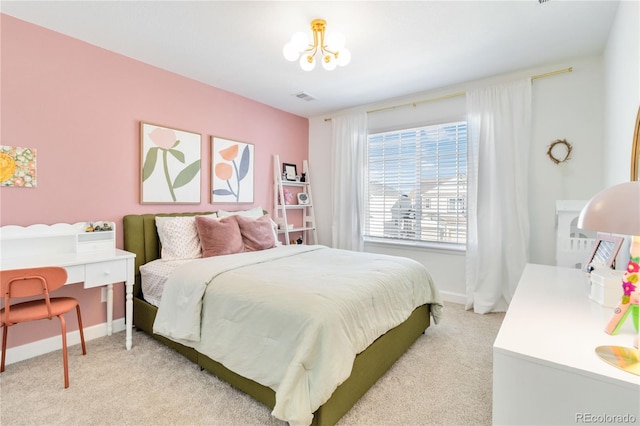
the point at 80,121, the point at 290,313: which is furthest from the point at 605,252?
the point at 80,121

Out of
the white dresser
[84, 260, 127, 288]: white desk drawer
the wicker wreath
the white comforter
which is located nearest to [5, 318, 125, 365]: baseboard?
[84, 260, 127, 288]: white desk drawer

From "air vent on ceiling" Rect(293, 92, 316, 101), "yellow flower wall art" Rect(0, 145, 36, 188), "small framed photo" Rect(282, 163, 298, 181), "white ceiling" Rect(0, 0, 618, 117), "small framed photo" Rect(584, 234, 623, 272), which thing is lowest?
"small framed photo" Rect(584, 234, 623, 272)

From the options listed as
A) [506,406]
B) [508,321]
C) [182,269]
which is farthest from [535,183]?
[182,269]

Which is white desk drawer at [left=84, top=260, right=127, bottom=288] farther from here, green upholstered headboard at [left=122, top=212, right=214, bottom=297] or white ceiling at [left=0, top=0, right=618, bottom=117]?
white ceiling at [left=0, top=0, right=618, bottom=117]

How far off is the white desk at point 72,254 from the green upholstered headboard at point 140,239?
0.80 ft

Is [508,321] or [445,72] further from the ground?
[445,72]

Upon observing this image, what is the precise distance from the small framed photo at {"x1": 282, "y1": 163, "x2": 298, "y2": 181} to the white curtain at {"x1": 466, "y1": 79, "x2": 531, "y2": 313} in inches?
93.7

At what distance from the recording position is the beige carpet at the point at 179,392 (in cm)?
163

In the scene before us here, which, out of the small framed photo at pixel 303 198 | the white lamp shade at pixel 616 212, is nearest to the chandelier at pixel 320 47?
the white lamp shade at pixel 616 212

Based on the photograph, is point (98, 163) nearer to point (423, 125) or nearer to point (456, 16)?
point (456, 16)

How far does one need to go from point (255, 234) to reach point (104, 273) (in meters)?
1.31

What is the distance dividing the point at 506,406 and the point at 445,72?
3065 millimetres

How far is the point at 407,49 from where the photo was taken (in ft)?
8.59

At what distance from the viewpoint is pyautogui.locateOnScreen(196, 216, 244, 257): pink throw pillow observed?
2793 mm
